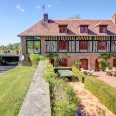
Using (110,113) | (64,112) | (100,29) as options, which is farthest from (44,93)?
(100,29)

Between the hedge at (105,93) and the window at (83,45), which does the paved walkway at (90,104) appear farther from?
the window at (83,45)

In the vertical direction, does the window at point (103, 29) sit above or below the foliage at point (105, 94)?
above

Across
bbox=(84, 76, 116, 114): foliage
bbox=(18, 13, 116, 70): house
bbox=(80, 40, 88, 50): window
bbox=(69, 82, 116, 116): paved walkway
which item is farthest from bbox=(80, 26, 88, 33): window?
bbox=(69, 82, 116, 116): paved walkway

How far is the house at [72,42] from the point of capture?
876 inches

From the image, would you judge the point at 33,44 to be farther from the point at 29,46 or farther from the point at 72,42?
the point at 72,42

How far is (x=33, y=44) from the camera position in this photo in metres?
22.3

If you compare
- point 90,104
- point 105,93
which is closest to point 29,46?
point 90,104

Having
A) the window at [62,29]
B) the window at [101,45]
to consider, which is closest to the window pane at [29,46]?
the window at [62,29]

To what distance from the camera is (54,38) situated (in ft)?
73.4

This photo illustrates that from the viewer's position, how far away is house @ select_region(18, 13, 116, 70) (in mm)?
22250

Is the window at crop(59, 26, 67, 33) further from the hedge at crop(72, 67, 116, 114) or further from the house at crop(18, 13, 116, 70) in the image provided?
the hedge at crop(72, 67, 116, 114)

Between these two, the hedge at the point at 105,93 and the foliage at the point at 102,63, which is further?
the foliage at the point at 102,63

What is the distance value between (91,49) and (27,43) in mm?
8918

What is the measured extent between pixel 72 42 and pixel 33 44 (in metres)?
5.38
